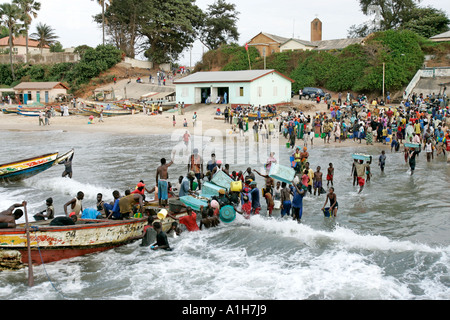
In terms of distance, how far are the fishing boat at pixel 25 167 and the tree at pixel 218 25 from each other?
5092 centimetres

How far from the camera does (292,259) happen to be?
10852mm

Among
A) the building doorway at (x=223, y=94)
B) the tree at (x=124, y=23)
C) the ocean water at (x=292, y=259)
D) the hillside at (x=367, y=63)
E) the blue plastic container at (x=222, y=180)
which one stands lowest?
the ocean water at (x=292, y=259)

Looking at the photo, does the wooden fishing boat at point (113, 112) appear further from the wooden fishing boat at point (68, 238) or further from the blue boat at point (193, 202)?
the wooden fishing boat at point (68, 238)

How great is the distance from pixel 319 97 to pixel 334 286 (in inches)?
1359

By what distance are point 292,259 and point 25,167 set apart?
13.7 metres

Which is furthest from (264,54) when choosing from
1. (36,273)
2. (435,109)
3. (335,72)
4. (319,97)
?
(36,273)

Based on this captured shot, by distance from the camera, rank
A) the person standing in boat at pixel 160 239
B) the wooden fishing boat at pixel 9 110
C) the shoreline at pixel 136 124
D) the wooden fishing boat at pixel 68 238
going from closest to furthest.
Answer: the wooden fishing boat at pixel 68 238, the person standing in boat at pixel 160 239, the shoreline at pixel 136 124, the wooden fishing boat at pixel 9 110

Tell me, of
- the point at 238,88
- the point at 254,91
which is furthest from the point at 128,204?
the point at 238,88

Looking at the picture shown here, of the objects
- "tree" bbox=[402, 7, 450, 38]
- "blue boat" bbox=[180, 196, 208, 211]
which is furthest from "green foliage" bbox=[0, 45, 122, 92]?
"blue boat" bbox=[180, 196, 208, 211]

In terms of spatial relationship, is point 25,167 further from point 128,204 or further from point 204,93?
point 204,93

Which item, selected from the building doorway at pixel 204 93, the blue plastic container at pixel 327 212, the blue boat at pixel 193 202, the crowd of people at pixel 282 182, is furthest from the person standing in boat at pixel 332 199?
the building doorway at pixel 204 93

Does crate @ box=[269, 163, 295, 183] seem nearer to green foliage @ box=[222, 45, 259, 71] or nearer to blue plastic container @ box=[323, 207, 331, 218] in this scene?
blue plastic container @ box=[323, 207, 331, 218]

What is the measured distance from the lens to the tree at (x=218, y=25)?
Result: 66312 mm
